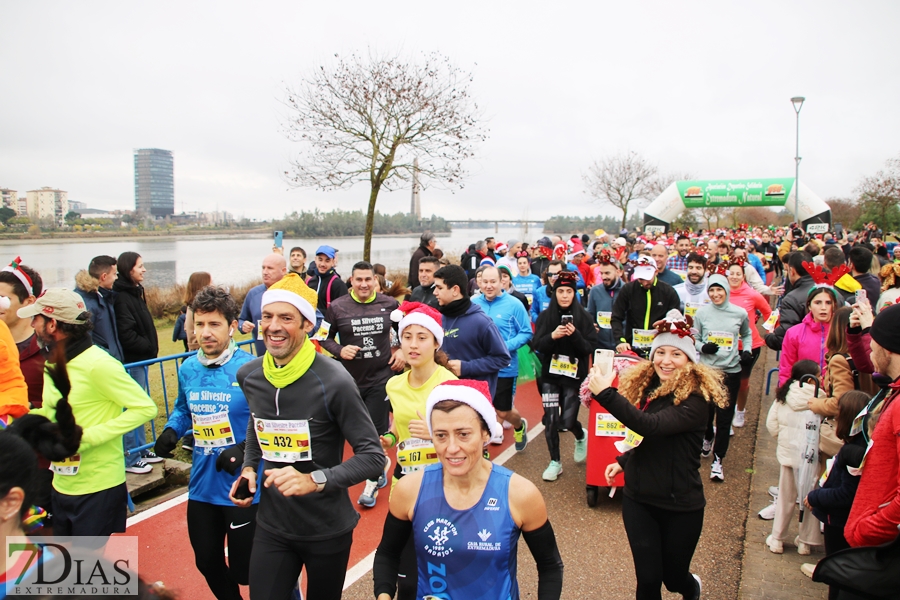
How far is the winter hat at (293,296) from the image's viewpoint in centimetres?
284

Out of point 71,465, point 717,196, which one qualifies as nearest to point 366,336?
point 71,465

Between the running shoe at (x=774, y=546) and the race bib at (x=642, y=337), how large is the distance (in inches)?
92.6

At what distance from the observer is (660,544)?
317 cm

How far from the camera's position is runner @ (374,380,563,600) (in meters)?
2.16

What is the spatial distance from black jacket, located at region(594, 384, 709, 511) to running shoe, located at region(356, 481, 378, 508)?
8.52 ft

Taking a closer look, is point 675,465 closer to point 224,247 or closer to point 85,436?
point 85,436

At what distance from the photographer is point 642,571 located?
10.3ft

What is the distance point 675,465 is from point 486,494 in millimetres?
1451

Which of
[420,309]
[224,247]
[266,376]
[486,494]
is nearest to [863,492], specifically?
[486,494]

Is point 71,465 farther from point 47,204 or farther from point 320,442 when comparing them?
point 47,204

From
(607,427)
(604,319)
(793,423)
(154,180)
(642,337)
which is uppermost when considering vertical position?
(154,180)

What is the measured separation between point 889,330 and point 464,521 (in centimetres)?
209

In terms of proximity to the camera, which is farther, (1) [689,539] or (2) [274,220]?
(2) [274,220]

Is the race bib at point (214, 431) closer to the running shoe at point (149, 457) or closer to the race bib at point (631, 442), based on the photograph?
the race bib at point (631, 442)
